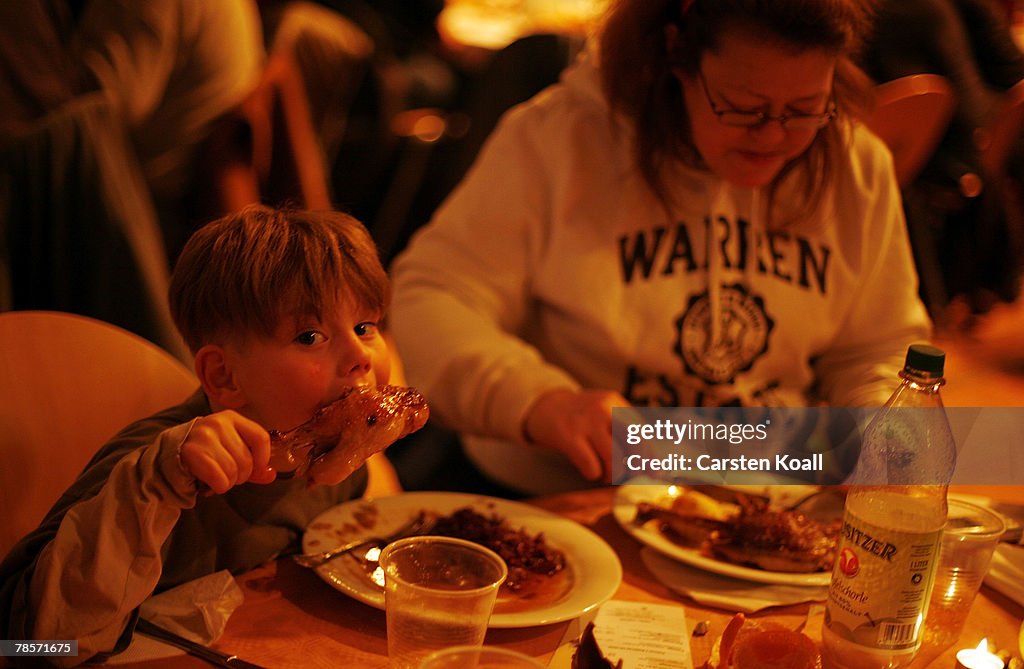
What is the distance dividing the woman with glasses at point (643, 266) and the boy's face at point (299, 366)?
58 cm

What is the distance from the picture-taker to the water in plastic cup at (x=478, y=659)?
0.70m

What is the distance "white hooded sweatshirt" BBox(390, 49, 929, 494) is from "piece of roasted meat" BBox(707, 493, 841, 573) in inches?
17.6

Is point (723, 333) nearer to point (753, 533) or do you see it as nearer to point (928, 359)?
point (753, 533)

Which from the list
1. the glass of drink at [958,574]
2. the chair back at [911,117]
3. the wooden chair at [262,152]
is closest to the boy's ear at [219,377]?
the glass of drink at [958,574]

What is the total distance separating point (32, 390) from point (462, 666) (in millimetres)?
590

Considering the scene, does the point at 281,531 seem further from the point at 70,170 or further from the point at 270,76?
the point at 270,76

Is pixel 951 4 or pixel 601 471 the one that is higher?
pixel 951 4

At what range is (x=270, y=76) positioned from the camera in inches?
91.1

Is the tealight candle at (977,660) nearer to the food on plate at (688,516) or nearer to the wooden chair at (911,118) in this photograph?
the food on plate at (688,516)

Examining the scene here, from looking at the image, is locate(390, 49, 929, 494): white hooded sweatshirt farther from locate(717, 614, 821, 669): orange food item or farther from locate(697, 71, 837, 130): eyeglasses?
locate(717, 614, 821, 669): orange food item

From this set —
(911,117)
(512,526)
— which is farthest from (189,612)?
(911,117)

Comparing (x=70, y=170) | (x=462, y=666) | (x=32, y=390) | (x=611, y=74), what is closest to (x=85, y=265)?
(x=70, y=170)

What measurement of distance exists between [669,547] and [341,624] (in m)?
0.39

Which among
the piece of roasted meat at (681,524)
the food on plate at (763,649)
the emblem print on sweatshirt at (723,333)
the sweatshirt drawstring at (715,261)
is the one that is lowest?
the piece of roasted meat at (681,524)
